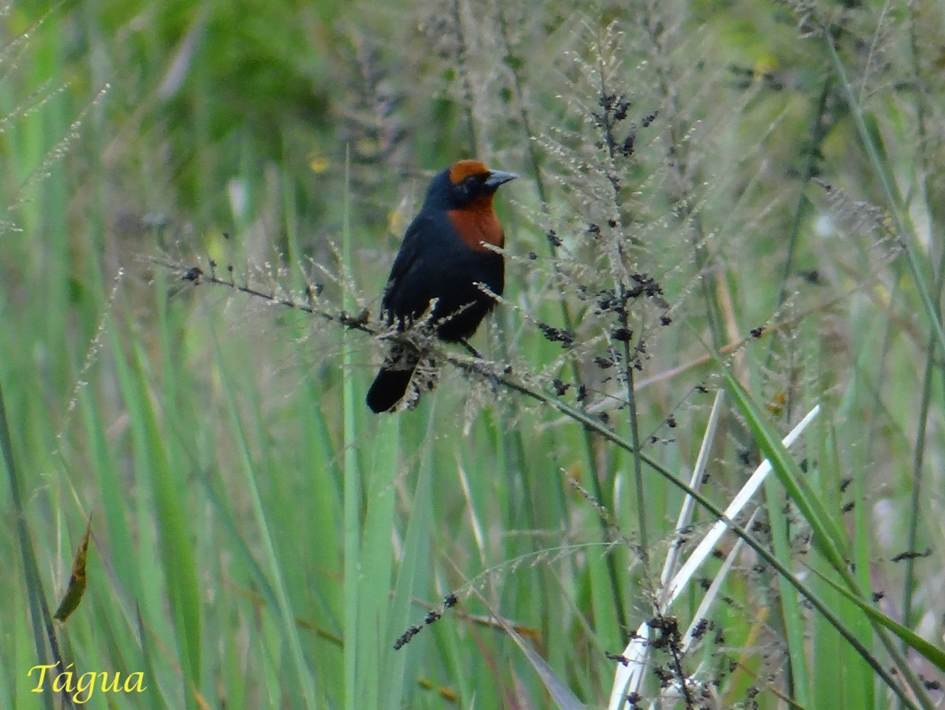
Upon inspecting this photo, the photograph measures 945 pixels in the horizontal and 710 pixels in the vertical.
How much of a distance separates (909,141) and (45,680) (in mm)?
1446

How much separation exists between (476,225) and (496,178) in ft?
0.41

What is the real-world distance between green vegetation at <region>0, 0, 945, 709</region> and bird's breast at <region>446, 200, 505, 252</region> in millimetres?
119

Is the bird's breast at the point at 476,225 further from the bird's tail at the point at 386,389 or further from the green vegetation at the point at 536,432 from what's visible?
the bird's tail at the point at 386,389

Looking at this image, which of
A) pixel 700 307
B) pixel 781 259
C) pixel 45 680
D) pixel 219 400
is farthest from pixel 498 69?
pixel 45 680

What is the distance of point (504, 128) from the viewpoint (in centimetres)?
272

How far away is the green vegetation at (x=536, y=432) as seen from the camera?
1451 mm

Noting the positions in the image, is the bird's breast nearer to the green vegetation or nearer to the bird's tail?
the green vegetation

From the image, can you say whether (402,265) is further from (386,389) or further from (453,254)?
(386,389)

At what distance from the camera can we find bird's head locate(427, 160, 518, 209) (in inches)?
134

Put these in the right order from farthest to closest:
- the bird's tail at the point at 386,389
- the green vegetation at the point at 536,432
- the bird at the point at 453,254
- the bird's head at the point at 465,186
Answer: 1. the bird's head at the point at 465,186
2. the bird at the point at 453,254
3. the bird's tail at the point at 386,389
4. the green vegetation at the point at 536,432

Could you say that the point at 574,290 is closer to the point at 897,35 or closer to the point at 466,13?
the point at 897,35

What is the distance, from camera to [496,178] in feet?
11.0

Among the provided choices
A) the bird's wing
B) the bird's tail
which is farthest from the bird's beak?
the bird's tail

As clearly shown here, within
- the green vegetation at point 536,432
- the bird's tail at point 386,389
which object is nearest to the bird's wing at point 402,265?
the green vegetation at point 536,432
